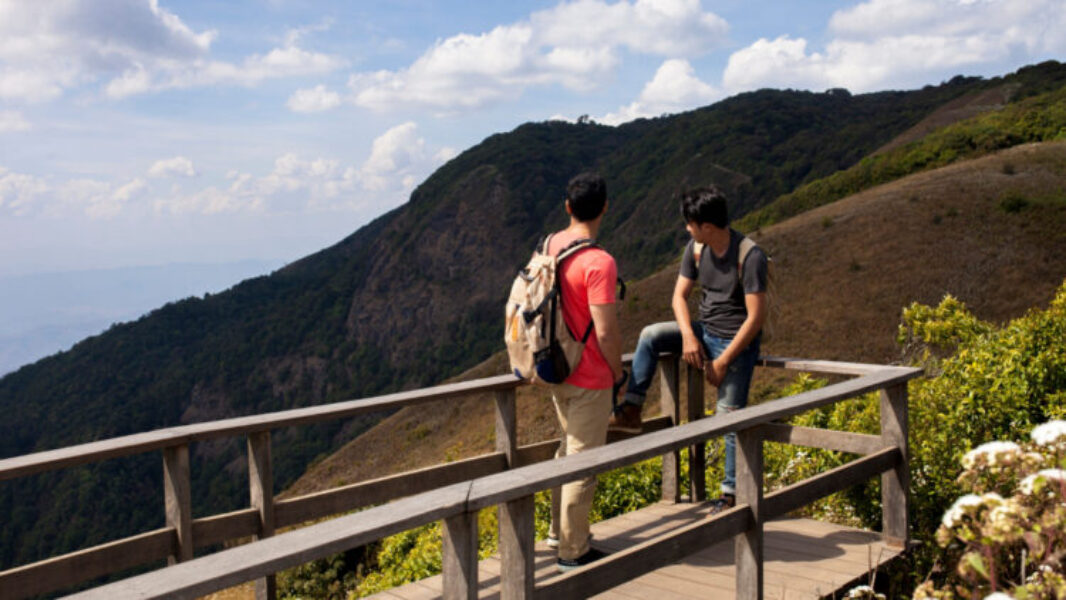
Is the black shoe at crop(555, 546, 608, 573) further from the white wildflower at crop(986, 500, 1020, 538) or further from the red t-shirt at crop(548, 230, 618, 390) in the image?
the white wildflower at crop(986, 500, 1020, 538)

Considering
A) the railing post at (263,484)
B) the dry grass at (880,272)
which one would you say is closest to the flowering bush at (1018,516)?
the railing post at (263,484)

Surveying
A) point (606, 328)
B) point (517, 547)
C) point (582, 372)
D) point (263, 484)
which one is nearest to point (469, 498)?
point (517, 547)

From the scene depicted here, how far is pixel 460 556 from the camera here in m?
2.43

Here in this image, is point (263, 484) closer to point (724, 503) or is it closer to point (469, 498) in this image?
point (469, 498)

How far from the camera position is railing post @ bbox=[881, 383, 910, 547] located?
14.8 feet

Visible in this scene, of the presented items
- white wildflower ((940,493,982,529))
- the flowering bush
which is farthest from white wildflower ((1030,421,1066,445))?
white wildflower ((940,493,982,529))

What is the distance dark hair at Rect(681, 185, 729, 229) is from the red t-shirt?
87cm

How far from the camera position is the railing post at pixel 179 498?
3490 millimetres

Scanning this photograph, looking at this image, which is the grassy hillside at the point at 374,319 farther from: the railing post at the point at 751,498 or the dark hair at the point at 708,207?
the railing post at the point at 751,498

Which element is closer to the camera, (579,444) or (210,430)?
(210,430)

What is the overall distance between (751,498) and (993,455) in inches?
52.8

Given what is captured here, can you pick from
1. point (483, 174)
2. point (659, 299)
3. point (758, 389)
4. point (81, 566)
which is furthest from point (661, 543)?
point (483, 174)

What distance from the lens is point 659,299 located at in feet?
126

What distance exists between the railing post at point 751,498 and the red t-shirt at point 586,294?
2.09 feet
